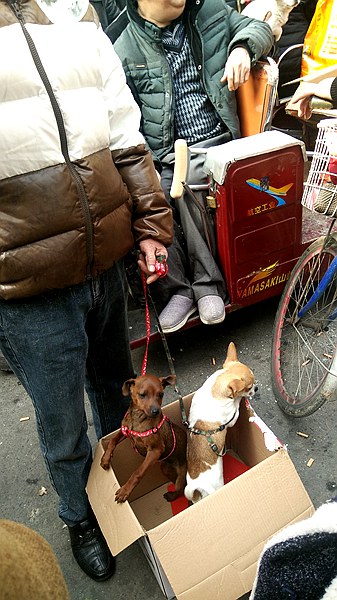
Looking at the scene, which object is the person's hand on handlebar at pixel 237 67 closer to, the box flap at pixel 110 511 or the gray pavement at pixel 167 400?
the gray pavement at pixel 167 400

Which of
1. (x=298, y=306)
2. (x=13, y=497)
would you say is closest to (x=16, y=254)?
(x=13, y=497)

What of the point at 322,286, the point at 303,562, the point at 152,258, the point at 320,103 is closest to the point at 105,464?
the point at 152,258

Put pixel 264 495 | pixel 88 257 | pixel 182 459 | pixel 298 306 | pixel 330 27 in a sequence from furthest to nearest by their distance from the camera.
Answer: pixel 330 27
pixel 298 306
pixel 182 459
pixel 264 495
pixel 88 257

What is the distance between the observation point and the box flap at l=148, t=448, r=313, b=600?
1583 mm

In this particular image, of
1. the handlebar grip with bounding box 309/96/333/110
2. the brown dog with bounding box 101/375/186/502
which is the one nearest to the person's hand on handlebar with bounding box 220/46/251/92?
the handlebar grip with bounding box 309/96/333/110

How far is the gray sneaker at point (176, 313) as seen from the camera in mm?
2777

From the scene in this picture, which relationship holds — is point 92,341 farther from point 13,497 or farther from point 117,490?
point 13,497

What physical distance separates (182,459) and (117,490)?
1.43ft

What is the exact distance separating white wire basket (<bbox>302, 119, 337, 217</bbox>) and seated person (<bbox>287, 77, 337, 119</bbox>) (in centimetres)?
14

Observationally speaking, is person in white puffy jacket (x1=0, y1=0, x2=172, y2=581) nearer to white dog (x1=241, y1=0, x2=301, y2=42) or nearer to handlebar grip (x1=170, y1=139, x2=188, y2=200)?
handlebar grip (x1=170, y1=139, x2=188, y2=200)

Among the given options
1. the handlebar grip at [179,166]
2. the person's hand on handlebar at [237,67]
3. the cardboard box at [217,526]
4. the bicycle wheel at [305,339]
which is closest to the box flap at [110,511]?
the cardboard box at [217,526]

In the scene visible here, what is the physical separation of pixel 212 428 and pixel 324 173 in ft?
3.84

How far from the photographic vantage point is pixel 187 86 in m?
2.88

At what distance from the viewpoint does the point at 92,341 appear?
1917 millimetres
